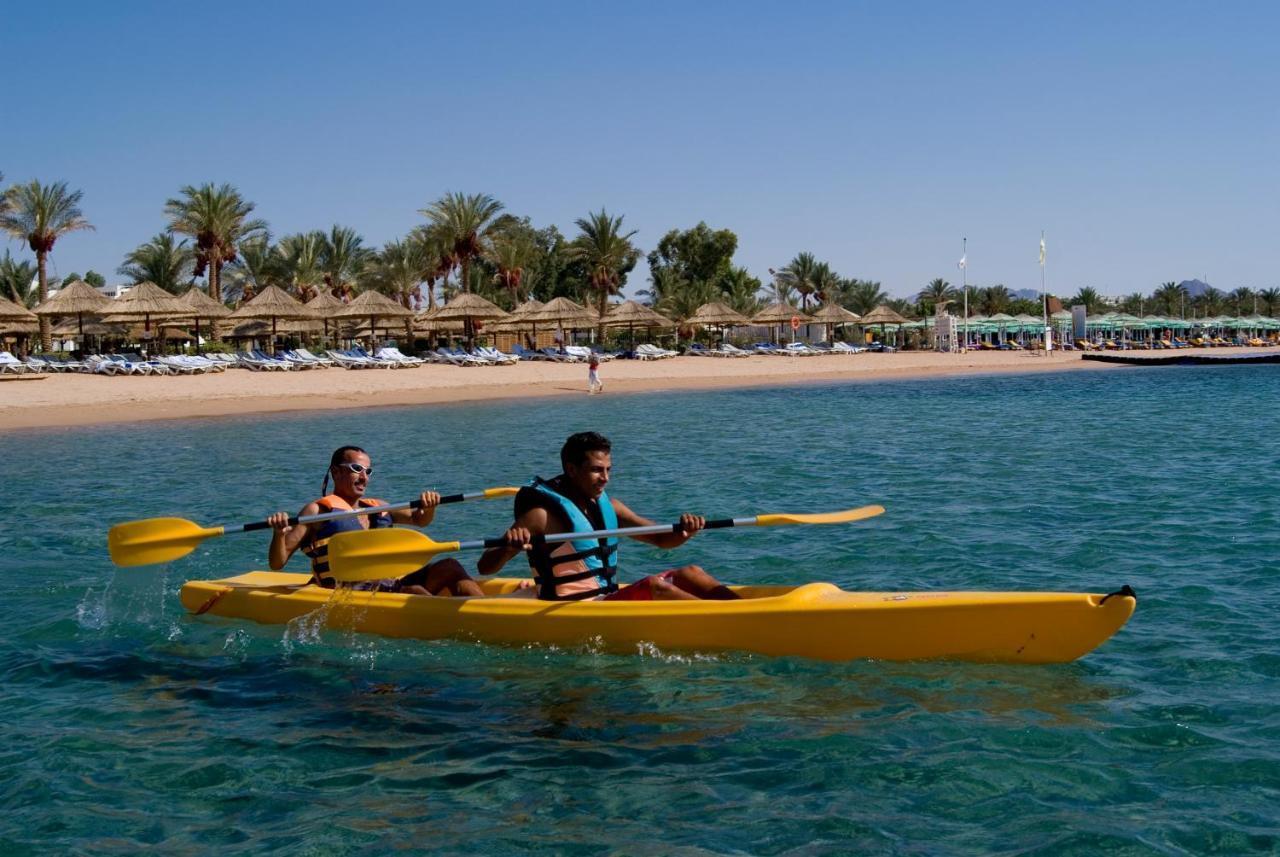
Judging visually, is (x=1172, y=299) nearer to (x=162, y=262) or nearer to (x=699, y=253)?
(x=699, y=253)

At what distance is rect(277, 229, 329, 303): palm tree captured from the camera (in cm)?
5488

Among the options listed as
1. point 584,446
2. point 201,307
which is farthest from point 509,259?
point 584,446

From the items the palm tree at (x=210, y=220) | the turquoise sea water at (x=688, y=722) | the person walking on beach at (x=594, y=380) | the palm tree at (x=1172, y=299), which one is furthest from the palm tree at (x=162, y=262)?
the palm tree at (x=1172, y=299)

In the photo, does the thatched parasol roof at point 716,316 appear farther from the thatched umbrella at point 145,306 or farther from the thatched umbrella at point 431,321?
the thatched umbrella at point 145,306

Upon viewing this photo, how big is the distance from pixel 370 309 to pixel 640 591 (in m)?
37.2

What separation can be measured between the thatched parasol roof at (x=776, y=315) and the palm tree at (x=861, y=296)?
54.8ft

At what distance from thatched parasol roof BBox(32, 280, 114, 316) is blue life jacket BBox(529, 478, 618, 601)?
3380 cm

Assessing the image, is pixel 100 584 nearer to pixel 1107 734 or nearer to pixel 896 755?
pixel 896 755

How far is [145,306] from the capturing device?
118ft

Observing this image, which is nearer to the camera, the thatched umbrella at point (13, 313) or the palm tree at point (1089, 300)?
the thatched umbrella at point (13, 313)

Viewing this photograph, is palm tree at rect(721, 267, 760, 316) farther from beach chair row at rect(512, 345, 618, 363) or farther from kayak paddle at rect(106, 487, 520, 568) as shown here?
kayak paddle at rect(106, 487, 520, 568)

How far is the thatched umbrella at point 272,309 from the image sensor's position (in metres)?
40.4

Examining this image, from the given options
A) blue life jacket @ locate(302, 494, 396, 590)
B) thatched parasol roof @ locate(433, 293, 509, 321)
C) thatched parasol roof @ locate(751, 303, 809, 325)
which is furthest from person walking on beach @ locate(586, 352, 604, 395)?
blue life jacket @ locate(302, 494, 396, 590)

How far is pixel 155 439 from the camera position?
2238 cm
